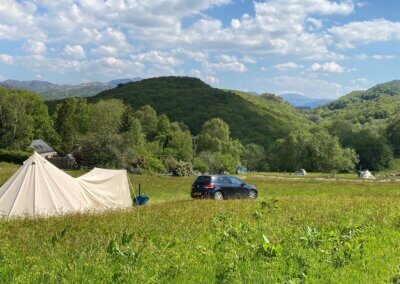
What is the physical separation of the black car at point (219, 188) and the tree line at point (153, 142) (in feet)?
117

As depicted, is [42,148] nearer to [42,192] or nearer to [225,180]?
[225,180]

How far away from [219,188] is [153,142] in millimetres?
83196

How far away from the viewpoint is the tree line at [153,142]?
6562 cm

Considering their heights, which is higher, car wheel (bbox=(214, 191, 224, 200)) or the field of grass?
the field of grass

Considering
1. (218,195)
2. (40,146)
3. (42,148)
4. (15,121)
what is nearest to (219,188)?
(218,195)

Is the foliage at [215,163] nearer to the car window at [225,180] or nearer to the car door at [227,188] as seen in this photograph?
the car window at [225,180]

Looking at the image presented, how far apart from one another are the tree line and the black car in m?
35.8

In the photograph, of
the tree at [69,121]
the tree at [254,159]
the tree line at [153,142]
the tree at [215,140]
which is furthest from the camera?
the tree at [254,159]

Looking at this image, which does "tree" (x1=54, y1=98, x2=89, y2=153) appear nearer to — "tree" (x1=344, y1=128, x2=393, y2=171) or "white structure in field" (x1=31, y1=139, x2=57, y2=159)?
"white structure in field" (x1=31, y1=139, x2=57, y2=159)

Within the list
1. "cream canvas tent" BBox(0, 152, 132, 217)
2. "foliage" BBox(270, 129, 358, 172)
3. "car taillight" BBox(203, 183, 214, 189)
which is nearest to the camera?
"cream canvas tent" BBox(0, 152, 132, 217)

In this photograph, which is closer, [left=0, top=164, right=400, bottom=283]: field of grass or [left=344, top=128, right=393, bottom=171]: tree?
[left=0, top=164, right=400, bottom=283]: field of grass

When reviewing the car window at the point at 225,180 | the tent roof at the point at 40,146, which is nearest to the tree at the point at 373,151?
the tent roof at the point at 40,146

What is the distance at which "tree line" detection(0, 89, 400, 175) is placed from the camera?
215 ft

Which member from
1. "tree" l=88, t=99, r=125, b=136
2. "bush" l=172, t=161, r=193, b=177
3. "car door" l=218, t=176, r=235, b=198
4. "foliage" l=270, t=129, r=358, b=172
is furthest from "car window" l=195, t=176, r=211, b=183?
"foliage" l=270, t=129, r=358, b=172
